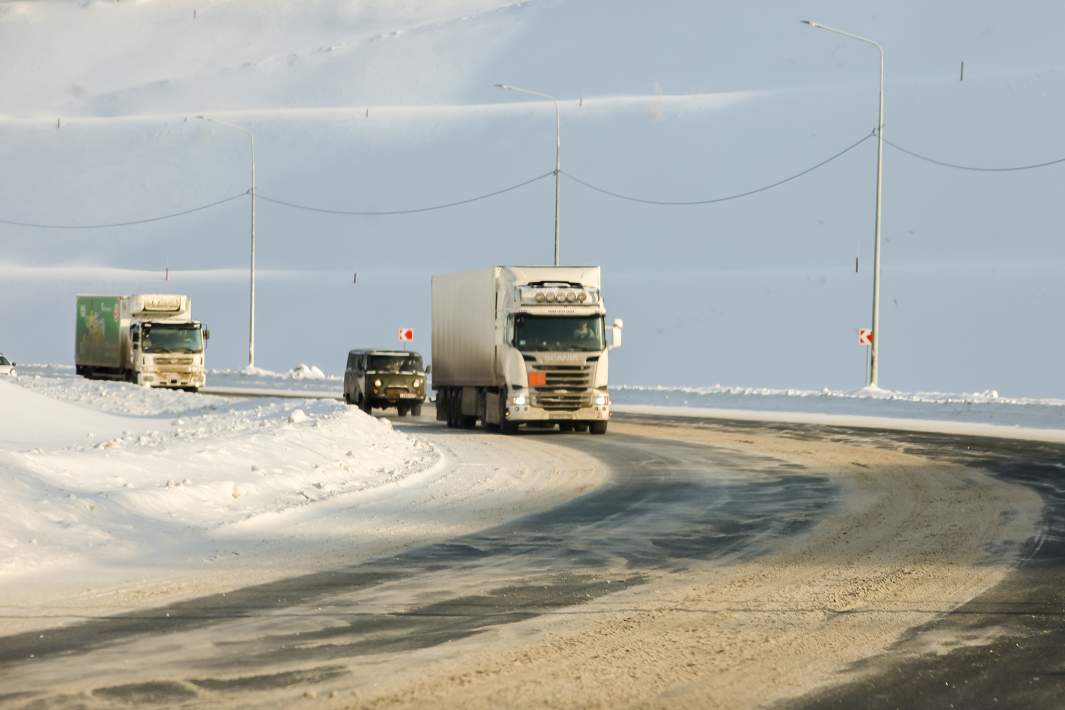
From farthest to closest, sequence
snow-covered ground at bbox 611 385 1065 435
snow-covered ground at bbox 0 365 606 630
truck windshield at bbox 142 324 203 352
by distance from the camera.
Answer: truck windshield at bbox 142 324 203 352, snow-covered ground at bbox 611 385 1065 435, snow-covered ground at bbox 0 365 606 630

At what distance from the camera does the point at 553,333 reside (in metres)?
35.2

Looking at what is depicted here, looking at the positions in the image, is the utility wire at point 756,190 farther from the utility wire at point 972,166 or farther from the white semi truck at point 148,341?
the white semi truck at point 148,341

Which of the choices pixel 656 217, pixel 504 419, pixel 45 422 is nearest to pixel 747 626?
pixel 45 422

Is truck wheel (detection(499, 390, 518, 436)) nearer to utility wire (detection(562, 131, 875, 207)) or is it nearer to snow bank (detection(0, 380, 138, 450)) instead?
snow bank (detection(0, 380, 138, 450))

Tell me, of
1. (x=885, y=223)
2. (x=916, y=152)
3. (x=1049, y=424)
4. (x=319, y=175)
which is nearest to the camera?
(x=1049, y=424)

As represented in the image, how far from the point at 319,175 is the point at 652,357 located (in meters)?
61.3

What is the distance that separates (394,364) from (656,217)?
82.5 m

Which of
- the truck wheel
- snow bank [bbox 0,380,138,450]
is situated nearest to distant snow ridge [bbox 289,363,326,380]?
snow bank [bbox 0,380,138,450]

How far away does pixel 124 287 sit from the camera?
125812 mm

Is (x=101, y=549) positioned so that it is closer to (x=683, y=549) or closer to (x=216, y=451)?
(x=683, y=549)

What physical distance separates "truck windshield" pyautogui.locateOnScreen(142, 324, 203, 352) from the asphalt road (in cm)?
3835

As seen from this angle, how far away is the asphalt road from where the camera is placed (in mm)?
A: 8961

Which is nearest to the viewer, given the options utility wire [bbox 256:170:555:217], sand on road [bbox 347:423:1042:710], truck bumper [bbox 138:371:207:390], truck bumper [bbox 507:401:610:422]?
sand on road [bbox 347:423:1042:710]

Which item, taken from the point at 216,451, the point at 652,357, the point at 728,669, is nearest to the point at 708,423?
the point at 216,451
